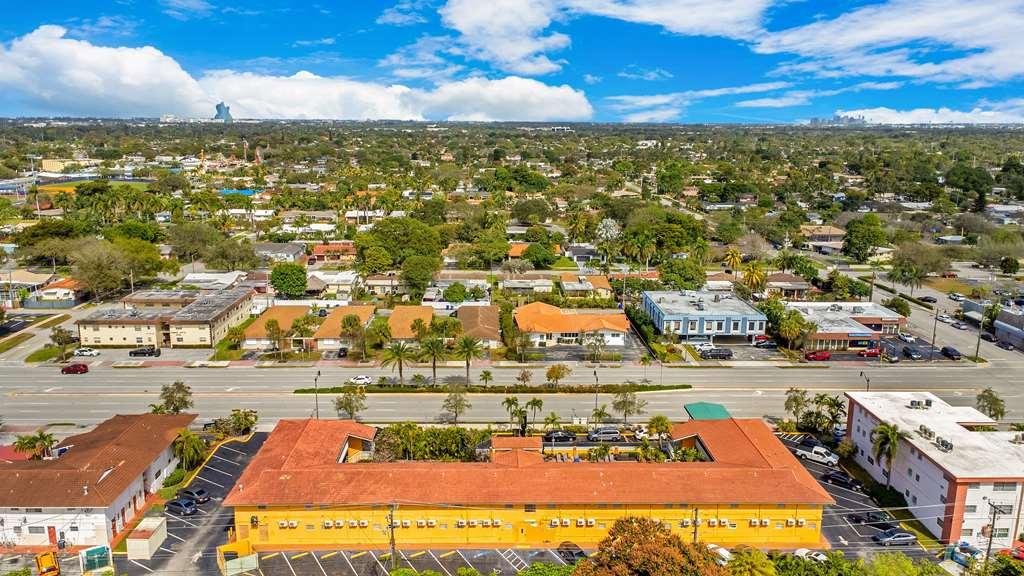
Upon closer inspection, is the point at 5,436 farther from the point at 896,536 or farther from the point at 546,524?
the point at 896,536

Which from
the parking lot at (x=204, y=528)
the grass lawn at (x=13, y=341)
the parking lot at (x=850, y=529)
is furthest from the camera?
the grass lawn at (x=13, y=341)

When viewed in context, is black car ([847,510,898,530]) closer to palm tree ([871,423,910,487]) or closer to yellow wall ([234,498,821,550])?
palm tree ([871,423,910,487])

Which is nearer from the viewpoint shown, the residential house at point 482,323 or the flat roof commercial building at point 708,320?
the residential house at point 482,323

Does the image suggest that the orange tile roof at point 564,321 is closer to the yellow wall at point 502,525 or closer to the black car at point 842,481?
the black car at point 842,481

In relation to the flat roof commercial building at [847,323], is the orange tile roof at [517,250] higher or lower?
higher

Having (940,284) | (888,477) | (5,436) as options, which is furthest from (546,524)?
(940,284)

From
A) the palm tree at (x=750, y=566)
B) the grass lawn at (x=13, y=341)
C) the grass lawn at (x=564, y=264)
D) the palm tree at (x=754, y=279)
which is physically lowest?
the grass lawn at (x=13, y=341)

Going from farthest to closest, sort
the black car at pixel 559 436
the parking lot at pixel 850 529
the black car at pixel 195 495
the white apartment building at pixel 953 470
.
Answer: the black car at pixel 559 436 < the black car at pixel 195 495 < the white apartment building at pixel 953 470 < the parking lot at pixel 850 529

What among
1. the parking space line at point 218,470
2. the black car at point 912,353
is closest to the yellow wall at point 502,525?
the parking space line at point 218,470
